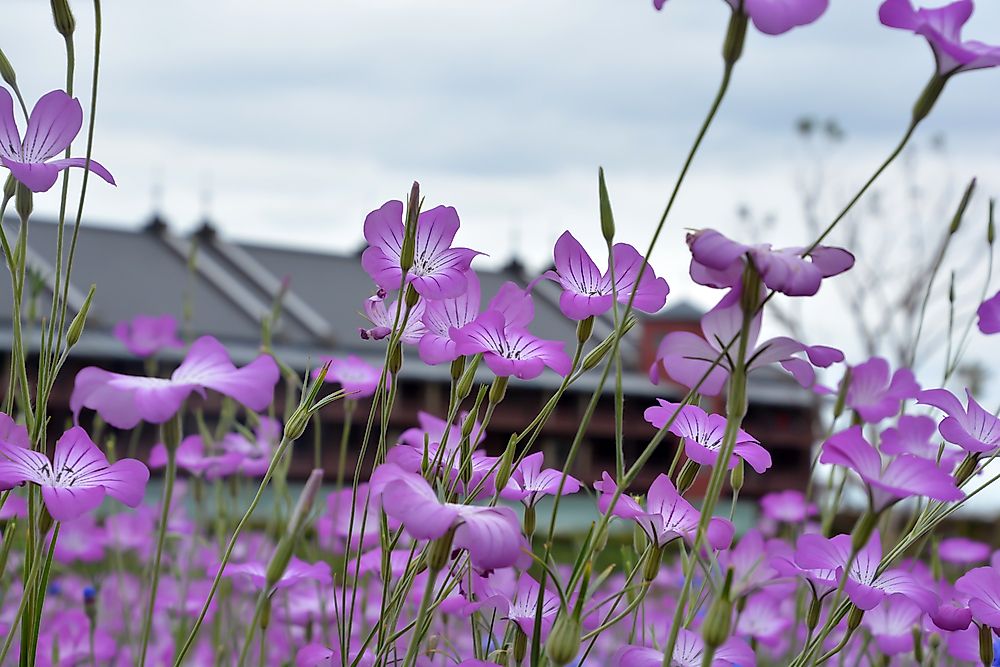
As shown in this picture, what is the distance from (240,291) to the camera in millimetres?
16344

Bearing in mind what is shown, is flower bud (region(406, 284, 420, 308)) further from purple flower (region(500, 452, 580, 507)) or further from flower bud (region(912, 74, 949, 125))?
flower bud (region(912, 74, 949, 125))

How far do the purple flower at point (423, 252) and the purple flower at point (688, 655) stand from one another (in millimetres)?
266

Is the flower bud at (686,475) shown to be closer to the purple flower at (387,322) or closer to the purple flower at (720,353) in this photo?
the purple flower at (720,353)

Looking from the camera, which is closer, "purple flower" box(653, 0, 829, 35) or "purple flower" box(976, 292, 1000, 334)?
"purple flower" box(653, 0, 829, 35)

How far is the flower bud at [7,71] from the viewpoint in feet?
2.46

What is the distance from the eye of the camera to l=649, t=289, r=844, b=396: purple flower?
636 millimetres

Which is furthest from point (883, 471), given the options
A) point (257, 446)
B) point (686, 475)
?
point (257, 446)

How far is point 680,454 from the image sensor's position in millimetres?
840

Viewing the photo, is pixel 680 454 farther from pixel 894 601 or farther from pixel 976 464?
pixel 894 601

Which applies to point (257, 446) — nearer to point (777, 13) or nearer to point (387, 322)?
point (387, 322)

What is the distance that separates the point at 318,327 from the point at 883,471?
50.1 feet

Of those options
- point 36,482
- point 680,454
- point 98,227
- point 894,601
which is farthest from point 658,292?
point 98,227

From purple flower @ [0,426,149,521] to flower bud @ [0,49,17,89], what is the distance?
0.77 ft

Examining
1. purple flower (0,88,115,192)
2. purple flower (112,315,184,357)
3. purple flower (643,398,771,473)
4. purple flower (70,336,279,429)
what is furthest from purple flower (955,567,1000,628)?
purple flower (112,315,184,357)
